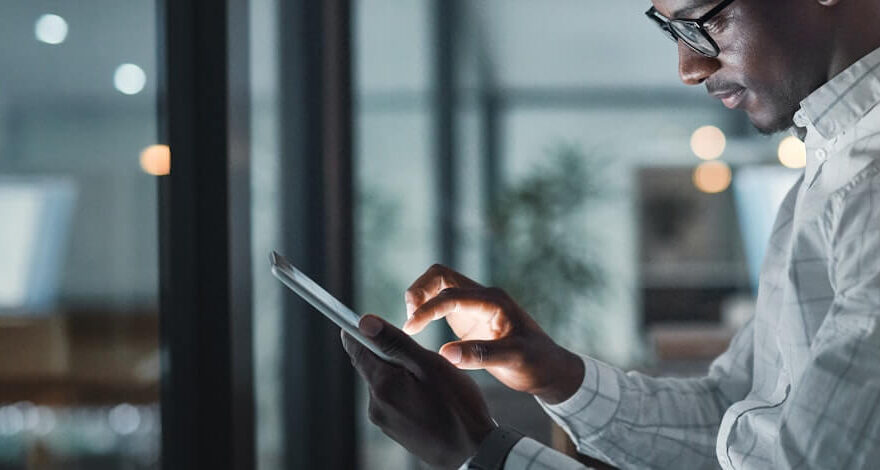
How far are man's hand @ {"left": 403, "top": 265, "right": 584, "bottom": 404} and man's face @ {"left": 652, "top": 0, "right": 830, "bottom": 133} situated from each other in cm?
46

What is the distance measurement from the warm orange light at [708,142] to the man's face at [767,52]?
6.58 meters

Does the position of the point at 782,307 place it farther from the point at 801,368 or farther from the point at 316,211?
the point at 316,211

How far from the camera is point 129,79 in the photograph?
1.45 meters

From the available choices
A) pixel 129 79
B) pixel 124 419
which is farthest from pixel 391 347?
pixel 129 79

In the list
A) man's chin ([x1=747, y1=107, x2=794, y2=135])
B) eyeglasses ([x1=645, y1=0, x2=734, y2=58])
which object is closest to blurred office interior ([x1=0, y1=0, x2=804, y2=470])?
eyeglasses ([x1=645, y1=0, x2=734, y2=58])

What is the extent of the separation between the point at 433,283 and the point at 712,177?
6876 mm

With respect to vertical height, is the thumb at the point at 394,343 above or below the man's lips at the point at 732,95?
below

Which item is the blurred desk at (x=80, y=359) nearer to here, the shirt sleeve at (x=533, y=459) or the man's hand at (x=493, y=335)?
the man's hand at (x=493, y=335)

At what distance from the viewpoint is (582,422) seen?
157 centimetres

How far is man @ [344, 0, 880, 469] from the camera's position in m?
0.94

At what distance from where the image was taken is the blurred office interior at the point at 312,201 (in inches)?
49.2

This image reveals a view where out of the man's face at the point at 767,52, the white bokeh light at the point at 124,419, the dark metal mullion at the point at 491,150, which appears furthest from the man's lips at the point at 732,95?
the dark metal mullion at the point at 491,150

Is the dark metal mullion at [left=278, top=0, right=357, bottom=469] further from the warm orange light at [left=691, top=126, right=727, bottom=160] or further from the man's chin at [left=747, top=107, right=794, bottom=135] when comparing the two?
the warm orange light at [left=691, top=126, right=727, bottom=160]

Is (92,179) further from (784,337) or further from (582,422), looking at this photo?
(784,337)
